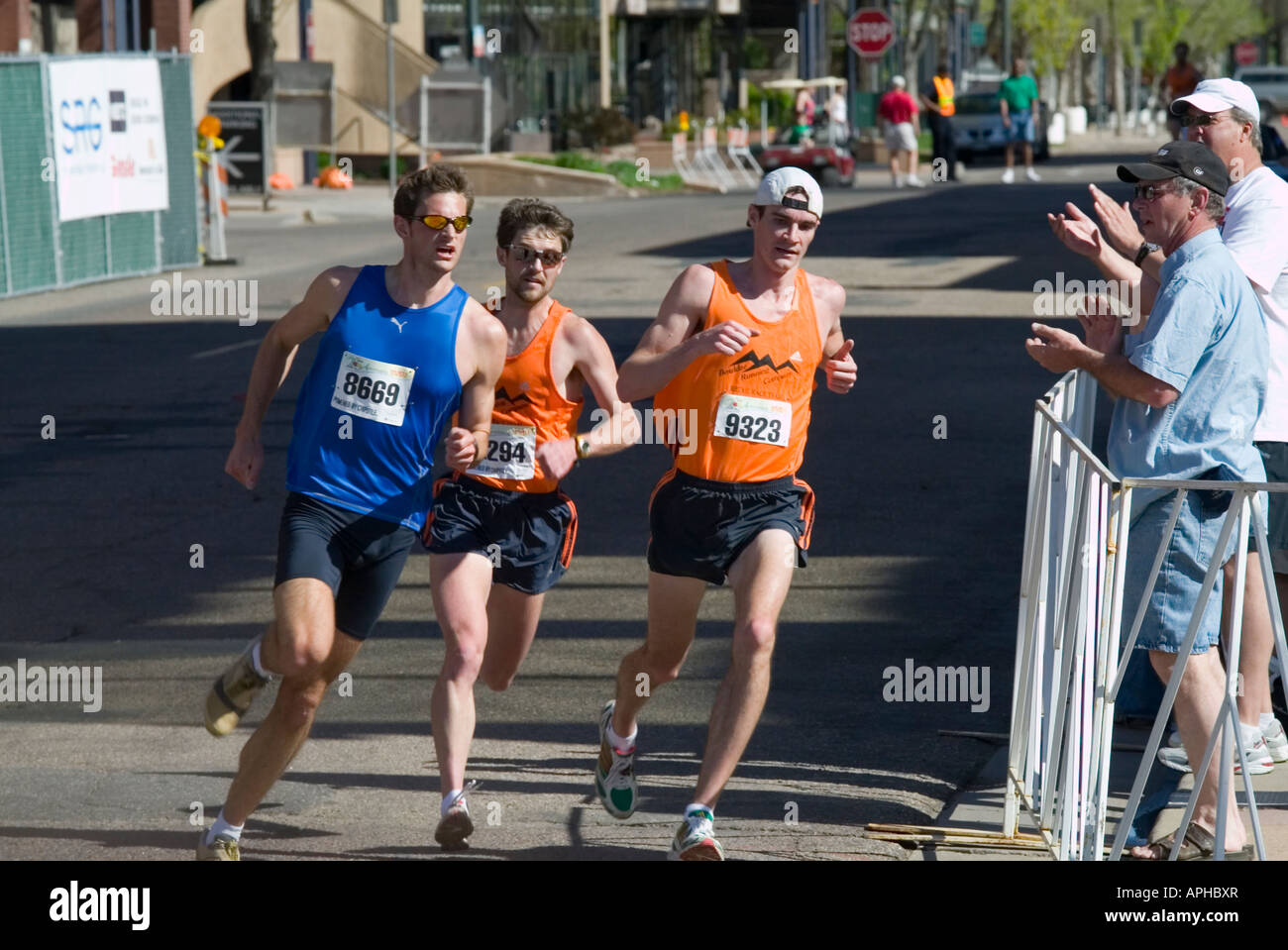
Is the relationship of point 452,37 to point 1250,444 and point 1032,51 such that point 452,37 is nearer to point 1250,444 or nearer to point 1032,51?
point 1032,51

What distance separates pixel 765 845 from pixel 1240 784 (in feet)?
5.11

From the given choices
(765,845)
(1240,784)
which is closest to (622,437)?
(765,845)

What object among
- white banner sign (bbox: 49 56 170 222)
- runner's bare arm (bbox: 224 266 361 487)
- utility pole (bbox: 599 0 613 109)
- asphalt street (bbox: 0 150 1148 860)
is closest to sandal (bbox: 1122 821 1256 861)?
asphalt street (bbox: 0 150 1148 860)

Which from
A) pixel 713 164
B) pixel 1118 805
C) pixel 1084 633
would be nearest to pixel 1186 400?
pixel 1084 633

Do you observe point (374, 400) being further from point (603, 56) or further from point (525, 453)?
point (603, 56)

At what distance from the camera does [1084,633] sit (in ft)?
16.7

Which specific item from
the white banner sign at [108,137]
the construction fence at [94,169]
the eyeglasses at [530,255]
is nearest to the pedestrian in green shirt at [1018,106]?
the construction fence at [94,169]

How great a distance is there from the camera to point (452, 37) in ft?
179

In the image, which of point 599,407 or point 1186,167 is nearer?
point 1186,167

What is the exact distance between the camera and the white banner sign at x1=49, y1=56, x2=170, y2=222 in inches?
854

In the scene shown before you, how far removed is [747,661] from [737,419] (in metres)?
0.76

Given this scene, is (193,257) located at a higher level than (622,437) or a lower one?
lower

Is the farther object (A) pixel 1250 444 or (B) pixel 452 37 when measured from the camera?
(B) pixel 452 37

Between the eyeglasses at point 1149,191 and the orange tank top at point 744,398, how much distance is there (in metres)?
1.04
